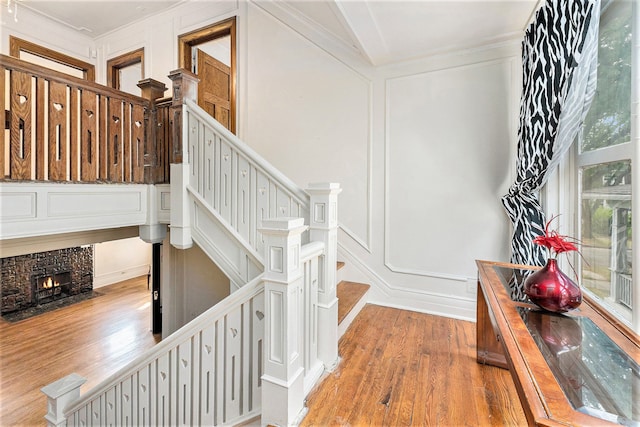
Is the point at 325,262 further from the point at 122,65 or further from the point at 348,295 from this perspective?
the point at 122,65

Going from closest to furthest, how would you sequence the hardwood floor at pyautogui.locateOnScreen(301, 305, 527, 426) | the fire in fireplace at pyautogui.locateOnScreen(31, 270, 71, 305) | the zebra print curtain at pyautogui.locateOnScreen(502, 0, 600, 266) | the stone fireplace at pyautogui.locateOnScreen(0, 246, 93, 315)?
the hardwood floor at pyautogui.locateOnScreen(301, 305, 527, 426) → the zebra print curtain at pyautogui.locateOnScreen(502, 0, 600, 266) → the stone fireplace at pyautogui.locateOnScreen(0, 246, 93, 315) → the fire in fireplace at pyautogui.locateOnScreen(31, 270, 71, 305)

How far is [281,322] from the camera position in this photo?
139 cm

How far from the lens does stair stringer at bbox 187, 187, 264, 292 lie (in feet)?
7.16

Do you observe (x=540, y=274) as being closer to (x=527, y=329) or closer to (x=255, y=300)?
(x=527, y=329)

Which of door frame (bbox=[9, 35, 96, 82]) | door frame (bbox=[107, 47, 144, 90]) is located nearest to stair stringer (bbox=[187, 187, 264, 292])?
door frame (bbox=[107, 47, 144, 90])

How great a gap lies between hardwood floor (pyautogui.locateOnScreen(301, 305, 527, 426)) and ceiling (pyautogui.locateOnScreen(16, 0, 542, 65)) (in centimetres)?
247

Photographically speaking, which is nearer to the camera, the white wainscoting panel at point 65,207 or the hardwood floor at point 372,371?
the hardwood floor at point 372,371

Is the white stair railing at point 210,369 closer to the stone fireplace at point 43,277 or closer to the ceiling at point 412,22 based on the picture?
the ceiling at point 412,22

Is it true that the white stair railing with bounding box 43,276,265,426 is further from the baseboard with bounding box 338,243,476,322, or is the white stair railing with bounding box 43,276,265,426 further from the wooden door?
the wooden door

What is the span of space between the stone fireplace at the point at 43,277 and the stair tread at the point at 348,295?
18.3 feet

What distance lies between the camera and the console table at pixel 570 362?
2.37 ft

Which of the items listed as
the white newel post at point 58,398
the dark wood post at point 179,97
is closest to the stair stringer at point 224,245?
the dark wood post at point 179,97

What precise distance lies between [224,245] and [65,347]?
10.4 ft

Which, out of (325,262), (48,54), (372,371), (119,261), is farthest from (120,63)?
(372,371)
